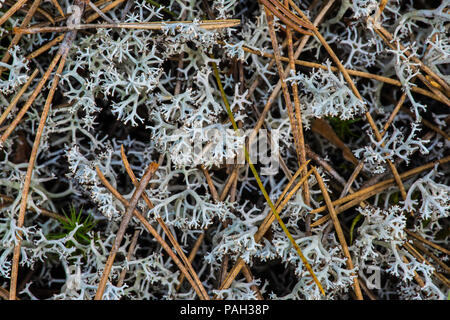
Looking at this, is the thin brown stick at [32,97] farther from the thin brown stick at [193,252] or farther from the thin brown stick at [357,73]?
the thin brown stick at [193,252]

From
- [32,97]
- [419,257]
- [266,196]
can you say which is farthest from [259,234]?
[32,97]

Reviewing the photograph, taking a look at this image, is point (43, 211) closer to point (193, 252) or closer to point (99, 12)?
point (193, 252)

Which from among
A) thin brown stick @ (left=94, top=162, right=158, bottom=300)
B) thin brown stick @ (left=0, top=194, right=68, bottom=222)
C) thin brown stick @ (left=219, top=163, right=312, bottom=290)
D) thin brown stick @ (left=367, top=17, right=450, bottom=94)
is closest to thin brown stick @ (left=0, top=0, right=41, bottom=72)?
thin brown stick @ (left=0, top=194, right=68, bottom=222)

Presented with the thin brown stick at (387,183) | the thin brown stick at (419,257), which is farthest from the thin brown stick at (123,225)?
the thin brown stick at (419,257)

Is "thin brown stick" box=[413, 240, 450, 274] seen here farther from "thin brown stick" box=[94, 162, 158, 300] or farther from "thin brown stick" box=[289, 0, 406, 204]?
"thin brown stick" box=[94, 162, 158, 300]

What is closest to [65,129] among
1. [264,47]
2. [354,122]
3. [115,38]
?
[115,38]

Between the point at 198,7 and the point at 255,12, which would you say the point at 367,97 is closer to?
the point at 255,12
